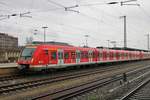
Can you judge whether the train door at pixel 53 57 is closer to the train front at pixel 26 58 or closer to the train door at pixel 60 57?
the train door at pixel 60 57

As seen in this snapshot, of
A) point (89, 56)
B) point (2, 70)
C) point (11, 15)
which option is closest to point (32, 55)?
point (2, 70)

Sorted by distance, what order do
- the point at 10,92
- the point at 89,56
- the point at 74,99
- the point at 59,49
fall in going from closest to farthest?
1. the point at 74,99
2. the point at 10,92
3. the point at 59,49
4. the point at 89,56

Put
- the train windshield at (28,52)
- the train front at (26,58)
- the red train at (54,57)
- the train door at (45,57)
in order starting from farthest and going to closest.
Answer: the train door at (45,57) → the train windshield at (28,52) → the red train at (54,57) → the train front at (26,58)

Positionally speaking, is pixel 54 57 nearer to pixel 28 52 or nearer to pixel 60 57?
pixel 60 57

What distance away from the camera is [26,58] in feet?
76.7

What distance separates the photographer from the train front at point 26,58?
22.9 m

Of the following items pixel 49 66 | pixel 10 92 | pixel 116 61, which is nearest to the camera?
pixel 10 92

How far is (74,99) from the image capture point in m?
12.7

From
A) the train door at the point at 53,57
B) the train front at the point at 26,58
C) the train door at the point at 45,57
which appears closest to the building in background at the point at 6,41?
the train door at the point at 53,57

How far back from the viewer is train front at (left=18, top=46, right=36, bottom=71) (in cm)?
2289

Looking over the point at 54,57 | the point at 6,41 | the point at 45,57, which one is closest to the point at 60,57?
the point at 54,57

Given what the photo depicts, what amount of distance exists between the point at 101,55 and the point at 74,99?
28.4 meters

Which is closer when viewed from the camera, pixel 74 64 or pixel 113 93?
pixel 113 93

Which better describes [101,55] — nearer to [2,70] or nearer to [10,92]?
[2,70]
